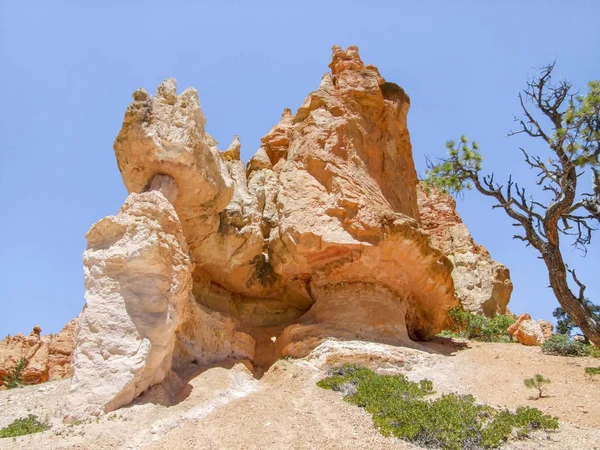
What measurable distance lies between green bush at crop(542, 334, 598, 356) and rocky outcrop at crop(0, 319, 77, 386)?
59.1 feet

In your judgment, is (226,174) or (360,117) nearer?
(226,174)

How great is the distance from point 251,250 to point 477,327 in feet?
34.1

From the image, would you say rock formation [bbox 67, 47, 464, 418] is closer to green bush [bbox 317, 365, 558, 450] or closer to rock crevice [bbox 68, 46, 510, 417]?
rock crevice [bbox 68, 46, 510, 417]

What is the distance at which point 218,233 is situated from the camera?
1546cm

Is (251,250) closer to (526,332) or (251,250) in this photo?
(251,250)

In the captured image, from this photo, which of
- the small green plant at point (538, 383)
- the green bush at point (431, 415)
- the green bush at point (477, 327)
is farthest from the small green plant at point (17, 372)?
the small green plant at point (538, 383)

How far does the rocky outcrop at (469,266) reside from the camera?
24875 mm

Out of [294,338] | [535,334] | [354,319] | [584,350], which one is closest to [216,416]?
[294,338]

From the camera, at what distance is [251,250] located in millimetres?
16047

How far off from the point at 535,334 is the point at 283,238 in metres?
10.2

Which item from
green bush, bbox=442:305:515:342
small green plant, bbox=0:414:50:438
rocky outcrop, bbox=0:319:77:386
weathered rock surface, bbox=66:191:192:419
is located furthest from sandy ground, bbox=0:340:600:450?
rocky outcrop, bbox=0:319:77:386

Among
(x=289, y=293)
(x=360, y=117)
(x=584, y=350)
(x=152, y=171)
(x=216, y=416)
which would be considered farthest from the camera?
(x=360, y=117)

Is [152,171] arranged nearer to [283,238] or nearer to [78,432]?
[283,238]

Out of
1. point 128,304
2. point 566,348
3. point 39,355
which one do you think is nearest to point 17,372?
point 39,355
